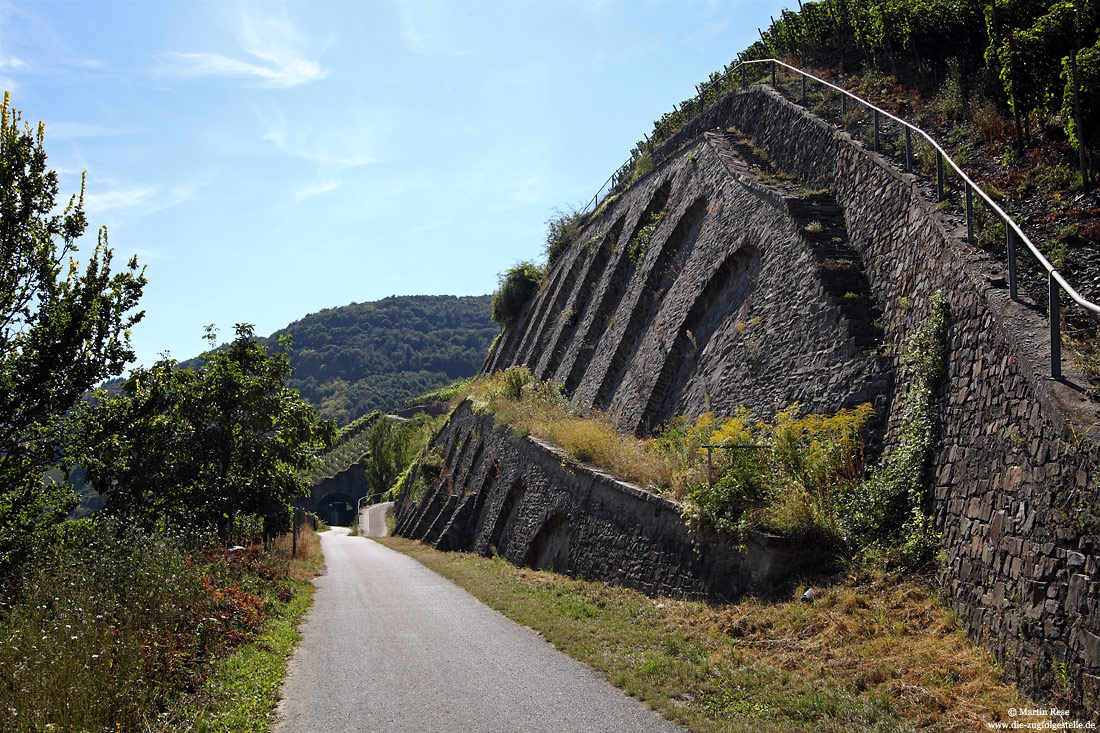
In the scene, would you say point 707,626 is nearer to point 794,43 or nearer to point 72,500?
point 72,500

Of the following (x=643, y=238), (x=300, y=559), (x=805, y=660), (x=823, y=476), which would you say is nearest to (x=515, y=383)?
(x=643, y=238)

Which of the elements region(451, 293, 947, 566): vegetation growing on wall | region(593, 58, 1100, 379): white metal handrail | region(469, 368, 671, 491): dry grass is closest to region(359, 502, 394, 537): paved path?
region(469, 368, 671, 491): dry grass

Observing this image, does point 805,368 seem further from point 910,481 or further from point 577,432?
point 577,432

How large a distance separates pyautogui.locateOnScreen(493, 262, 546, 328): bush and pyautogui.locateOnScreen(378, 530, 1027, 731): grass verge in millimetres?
26853

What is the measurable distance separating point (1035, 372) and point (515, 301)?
30.5 m

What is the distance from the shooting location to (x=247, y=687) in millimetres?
6973

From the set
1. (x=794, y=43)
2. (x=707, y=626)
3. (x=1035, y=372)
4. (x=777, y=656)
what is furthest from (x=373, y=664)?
(x=794, y=43)

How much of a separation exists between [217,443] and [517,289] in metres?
22.2

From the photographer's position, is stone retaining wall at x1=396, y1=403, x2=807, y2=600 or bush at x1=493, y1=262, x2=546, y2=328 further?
bush at x1=493, y1=262, x2=546, y2=328

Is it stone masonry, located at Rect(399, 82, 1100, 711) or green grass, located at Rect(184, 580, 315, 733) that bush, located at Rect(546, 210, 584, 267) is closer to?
stone masonry, located at Rect(399, 82, 1100, 711)

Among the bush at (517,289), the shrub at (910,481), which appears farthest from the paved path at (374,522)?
the shrub at (910,481)

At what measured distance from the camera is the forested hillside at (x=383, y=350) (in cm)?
12606

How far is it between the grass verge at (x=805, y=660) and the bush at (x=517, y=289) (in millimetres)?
26853

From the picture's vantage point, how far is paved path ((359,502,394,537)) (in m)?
43.4
